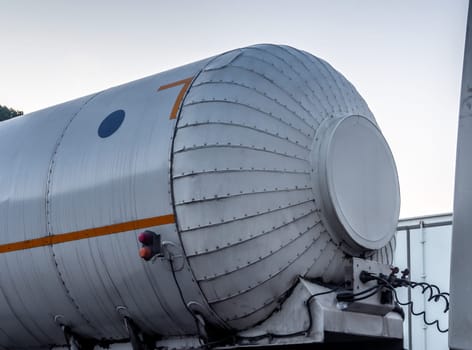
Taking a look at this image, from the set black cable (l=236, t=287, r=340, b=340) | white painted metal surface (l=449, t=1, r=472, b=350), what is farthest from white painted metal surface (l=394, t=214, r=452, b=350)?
white painted metal surface (l=449, t=1, r=472, b=350)

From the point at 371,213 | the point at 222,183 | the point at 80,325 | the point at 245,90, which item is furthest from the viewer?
the point at 80,325

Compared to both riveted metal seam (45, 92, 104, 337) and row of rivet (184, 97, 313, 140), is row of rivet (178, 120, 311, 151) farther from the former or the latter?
riveted metal seam (45, 92, 104, 337)

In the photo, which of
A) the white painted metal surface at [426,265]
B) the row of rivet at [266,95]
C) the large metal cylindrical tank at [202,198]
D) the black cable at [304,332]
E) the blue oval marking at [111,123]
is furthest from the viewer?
the white painted metal surface at [426,265]

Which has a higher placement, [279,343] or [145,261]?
[145,261]

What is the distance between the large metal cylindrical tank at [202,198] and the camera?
4.41 meters

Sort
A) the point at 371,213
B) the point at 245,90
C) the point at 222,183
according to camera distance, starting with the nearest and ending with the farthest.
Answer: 1. the point at 222,183
2. the point at 245,90
3. the point at 371,213

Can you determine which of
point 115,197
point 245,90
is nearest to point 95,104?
point 115,197

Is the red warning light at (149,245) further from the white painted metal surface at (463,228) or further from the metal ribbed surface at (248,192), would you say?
the white painted metal surface at (463,228)

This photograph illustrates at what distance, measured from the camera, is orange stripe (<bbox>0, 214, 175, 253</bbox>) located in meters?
4.57

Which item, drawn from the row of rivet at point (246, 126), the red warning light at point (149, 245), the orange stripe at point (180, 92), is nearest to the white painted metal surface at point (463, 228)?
the row of rivet at point (246, 126)

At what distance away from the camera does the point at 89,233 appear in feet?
16.5

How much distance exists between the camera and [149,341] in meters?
5.07

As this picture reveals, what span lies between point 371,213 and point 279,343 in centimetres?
132

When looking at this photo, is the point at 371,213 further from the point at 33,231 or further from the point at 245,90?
the point at 33,231
